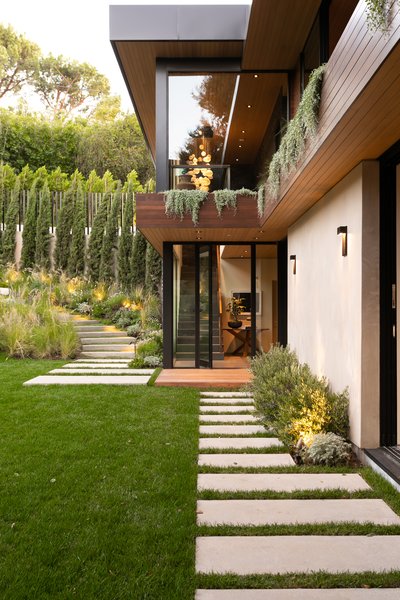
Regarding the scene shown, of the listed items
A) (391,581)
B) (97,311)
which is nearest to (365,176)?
(391,581)

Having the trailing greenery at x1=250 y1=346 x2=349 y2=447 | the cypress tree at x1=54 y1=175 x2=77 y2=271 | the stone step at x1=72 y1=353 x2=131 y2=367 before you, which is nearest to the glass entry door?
the stone step at x1=72 y1=353 x2=131 y2=367

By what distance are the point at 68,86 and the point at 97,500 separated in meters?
28.9

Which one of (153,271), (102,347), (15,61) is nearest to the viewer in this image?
(102,347)

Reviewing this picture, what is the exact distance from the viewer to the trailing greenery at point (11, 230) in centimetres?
1599

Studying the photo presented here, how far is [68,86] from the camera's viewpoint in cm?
2839

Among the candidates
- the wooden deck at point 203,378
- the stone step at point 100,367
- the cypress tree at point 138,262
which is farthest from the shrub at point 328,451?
the cypress tree at point 138,262

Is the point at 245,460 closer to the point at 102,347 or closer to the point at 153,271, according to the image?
the point at 102,347

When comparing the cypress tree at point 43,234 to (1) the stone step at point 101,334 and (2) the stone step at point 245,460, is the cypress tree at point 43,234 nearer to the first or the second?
(1) the stone step at point 101,334

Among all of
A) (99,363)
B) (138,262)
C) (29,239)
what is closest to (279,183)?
(99,363)

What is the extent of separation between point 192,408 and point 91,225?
11367mm

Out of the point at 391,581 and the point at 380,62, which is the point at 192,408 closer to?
the point at 391,581

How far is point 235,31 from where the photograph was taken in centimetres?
798

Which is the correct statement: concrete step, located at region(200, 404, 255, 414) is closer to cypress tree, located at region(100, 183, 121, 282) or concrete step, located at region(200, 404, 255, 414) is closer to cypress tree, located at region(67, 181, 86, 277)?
cypress tree, located at region(100, 183, 121, 282)

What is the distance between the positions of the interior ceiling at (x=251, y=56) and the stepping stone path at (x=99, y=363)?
13.8 feet
